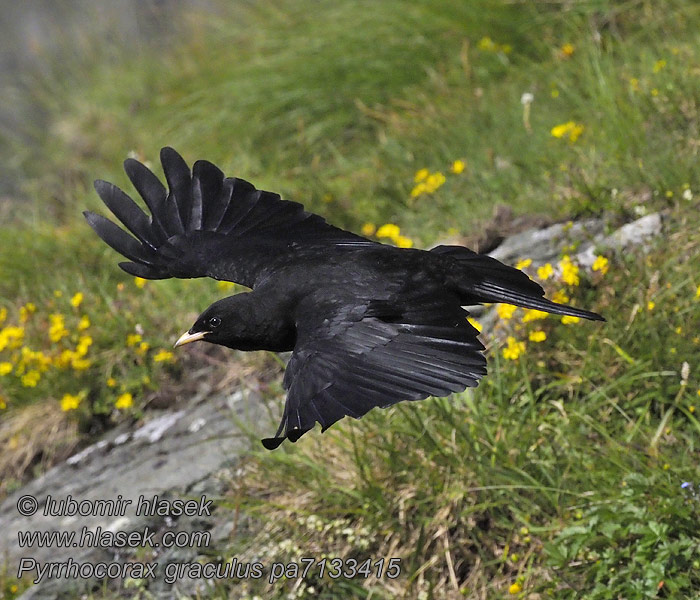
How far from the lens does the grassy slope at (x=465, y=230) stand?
3.42 meters

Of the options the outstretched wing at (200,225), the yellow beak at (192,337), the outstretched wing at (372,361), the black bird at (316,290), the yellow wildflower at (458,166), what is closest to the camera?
the outstretched wing at (372,361)

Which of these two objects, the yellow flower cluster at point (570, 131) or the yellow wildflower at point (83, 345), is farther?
the yellow wildflower at point (83, 345)

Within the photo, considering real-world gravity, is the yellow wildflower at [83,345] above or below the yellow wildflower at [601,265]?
below

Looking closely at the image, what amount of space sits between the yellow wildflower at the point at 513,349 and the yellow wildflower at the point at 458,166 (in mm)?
1744

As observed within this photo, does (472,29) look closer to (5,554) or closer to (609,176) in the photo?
(609,176)

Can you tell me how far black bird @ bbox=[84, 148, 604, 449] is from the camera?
285 cm

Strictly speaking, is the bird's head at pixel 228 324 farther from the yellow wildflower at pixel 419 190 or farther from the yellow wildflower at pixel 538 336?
the yellow wildflower at pixel 419 190

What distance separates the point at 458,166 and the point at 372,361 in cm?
252

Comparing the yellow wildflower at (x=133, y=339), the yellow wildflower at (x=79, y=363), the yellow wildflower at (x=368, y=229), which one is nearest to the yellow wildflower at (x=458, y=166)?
the yellow wildflower at (x=368, y=229)

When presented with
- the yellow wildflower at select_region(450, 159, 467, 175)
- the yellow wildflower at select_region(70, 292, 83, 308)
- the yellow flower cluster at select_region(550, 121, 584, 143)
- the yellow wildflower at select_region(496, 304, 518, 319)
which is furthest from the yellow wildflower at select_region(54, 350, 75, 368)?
the yellow flower cluster at select_region(550, 121, 584, 143)

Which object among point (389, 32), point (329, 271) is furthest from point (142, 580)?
point (389, 32)

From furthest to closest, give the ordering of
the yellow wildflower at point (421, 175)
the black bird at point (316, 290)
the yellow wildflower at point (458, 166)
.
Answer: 1. the yellow wildflower at point (421, 175)
2. the yellow wildflower at point (458, 166)
3. the black bird at point (316, 290)

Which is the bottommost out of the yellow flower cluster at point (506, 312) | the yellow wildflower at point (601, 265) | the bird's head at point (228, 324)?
the yellow flower cluster at point (506, 312)

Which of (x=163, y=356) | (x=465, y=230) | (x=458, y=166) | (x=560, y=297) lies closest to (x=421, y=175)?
(x=458, y=166)
